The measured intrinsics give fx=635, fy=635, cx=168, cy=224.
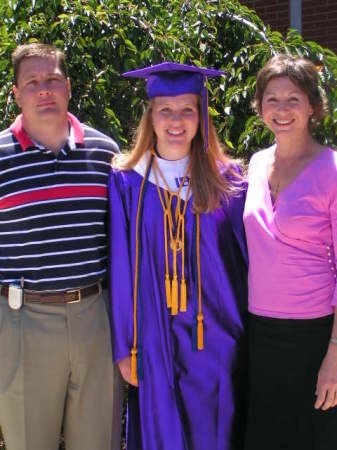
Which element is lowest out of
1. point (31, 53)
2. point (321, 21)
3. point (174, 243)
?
point (174, 243)

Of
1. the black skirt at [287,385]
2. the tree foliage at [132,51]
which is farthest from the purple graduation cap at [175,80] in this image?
the black skirt at [287,385]

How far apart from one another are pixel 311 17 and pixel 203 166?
4584mm

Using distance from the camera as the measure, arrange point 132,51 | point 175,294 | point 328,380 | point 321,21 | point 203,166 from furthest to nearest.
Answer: point 321,21 < point 132,51 < point 203,166 < point 175,294 < point 328,380

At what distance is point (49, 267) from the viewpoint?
2727 mm

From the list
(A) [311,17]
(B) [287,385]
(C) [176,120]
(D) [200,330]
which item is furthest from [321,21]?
(B) [287,385]

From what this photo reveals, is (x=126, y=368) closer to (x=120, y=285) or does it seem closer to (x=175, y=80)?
Answer: (x=120, y=285)

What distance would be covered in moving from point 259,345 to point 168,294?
45 cm

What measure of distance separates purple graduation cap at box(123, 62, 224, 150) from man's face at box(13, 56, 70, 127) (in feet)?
1.09

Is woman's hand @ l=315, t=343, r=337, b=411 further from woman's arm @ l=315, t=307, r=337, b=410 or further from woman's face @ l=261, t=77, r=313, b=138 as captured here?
woman's face @ l=261, t=77, r=313, b=138

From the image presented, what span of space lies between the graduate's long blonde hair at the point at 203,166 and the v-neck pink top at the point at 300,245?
24cm

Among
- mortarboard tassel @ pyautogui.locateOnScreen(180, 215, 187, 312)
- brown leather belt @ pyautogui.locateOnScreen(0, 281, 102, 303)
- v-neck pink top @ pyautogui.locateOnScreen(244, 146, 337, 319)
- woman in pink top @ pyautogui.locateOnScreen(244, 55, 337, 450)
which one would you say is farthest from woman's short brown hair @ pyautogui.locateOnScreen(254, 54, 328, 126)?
brown leather belt @ pyautogui.locateOnScreen(0, 281, 102, 303)

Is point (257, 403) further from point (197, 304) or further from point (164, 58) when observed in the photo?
point (164, 58)

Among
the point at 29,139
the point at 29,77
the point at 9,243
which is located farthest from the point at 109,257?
the point at 29,77

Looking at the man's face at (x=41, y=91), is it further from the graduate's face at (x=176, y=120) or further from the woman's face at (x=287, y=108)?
the woman's face at (x=287, y=108)
